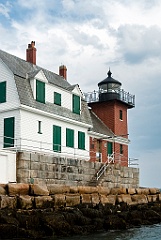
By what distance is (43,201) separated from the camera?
18.3 metres

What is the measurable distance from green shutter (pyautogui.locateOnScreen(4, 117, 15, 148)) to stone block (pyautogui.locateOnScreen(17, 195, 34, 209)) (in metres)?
5.95

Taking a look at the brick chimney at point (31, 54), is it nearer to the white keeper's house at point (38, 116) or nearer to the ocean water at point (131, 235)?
the white keeper's house at point (38, 116)

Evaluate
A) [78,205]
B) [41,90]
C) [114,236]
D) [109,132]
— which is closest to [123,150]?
[109,132]

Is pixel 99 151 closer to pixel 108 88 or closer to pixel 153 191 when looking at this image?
pixel 153 191

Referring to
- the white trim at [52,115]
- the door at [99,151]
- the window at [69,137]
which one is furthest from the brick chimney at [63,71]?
the window at [69,137]

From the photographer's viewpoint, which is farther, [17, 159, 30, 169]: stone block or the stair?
the stair

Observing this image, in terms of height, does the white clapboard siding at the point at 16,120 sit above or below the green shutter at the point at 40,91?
below

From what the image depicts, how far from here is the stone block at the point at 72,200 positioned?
19705mm

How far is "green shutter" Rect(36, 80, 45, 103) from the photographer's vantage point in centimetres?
2488

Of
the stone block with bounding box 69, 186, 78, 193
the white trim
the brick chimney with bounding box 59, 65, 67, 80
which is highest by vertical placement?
the brick chimney with bounding box 59, 65, 67, 80

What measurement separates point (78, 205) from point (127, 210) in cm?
362

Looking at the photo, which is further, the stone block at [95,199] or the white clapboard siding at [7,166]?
the stone block at [95,199]

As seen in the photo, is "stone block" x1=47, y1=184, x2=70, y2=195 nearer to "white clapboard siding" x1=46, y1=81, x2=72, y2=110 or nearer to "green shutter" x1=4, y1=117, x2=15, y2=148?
"green shutter" x1=4, y1=117, x2=15, y2=148

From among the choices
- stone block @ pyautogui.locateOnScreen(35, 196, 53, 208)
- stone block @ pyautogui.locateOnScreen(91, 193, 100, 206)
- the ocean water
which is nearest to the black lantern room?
stone block @ pyautogui.locateOnScreen(91, 193, 100, 206)
